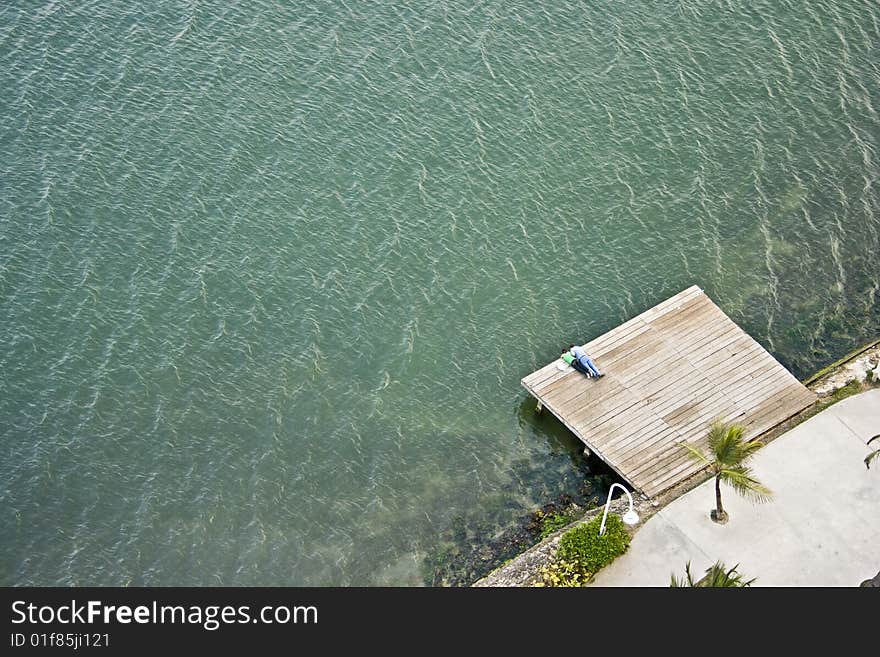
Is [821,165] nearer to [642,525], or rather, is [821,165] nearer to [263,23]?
[642,525]

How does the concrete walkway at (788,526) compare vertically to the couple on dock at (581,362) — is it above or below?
below

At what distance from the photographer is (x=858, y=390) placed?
208 feet

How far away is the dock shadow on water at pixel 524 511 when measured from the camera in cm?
5825

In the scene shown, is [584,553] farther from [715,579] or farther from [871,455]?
[871,455]

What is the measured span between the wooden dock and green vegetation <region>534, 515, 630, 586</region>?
3.83m

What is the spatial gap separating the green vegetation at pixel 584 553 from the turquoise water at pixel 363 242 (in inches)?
181

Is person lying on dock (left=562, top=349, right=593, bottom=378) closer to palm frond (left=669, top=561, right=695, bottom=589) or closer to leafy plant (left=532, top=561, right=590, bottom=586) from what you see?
leafy plant (left=532, top=561, right=590, bottom=586)

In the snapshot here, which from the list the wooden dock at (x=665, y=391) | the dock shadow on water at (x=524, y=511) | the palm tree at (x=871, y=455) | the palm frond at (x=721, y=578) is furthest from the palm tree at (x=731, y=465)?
the dock shadow on water at (x=524, y=511)

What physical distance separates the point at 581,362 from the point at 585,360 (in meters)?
→ 0.27

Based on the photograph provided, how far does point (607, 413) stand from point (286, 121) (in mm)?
29379

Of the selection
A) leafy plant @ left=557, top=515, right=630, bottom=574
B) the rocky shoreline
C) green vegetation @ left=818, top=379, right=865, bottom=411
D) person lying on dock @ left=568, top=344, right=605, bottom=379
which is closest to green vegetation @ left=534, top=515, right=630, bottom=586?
leafy plant @ left=557, top=515, right=630, bottom=574

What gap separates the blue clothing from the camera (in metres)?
63.3

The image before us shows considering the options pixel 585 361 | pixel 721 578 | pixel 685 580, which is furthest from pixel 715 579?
pixel 585 361

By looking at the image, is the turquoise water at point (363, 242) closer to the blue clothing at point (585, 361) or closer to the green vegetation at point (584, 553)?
the blue clothing at point (585, 361)
